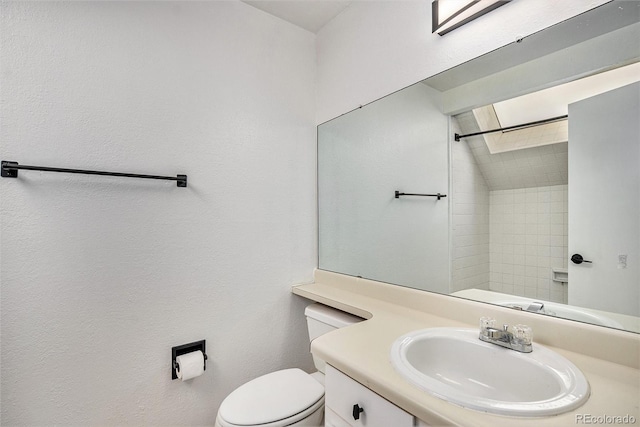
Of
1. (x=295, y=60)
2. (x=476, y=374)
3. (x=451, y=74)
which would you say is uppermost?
(x=295, y=60)

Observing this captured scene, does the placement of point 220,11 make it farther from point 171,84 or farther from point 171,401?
point 171,401

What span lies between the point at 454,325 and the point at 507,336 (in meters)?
0.22

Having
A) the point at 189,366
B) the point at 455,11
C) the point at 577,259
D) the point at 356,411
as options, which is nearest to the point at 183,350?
the point at 189,366

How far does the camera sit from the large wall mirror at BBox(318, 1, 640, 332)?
841 mm

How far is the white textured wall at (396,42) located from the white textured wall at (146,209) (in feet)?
0.73

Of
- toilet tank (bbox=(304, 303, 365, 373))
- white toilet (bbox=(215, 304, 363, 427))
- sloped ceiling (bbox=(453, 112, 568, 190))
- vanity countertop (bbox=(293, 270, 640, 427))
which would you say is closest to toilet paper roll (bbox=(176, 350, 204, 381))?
white toilet (bbox=(215, 304, 363, 427))

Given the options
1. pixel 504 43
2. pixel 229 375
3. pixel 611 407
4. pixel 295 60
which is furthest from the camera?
pixel 295 60

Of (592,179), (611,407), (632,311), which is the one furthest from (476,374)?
(592,179)

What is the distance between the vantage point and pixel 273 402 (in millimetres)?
1196

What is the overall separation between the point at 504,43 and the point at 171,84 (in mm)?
1402

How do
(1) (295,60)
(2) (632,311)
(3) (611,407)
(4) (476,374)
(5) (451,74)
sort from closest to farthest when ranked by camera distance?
(3) (611,407), (2) (632,311), (4) (476,374), (5) (451,74), (1) (295,60)

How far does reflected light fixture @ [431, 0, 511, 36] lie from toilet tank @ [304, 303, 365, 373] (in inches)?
51.1

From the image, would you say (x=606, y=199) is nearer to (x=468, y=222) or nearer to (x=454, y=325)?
(x=468, y=222)

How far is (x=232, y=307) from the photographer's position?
1.56 m
